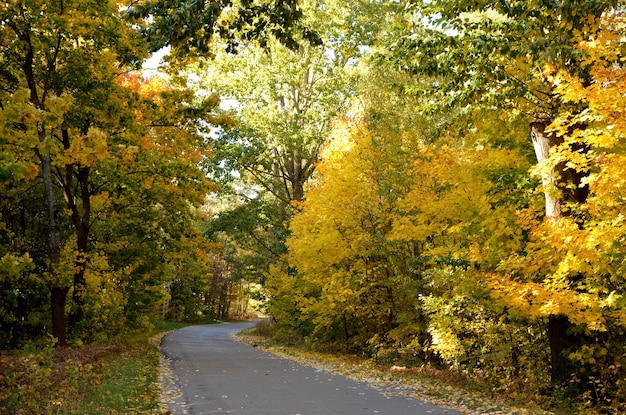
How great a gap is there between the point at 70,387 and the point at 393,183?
11.2 meters

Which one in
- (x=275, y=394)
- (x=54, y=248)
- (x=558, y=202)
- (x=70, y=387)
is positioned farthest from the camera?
(x=54, y=248)

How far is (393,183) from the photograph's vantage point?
17.1 metres

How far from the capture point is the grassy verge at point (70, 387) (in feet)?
22.5

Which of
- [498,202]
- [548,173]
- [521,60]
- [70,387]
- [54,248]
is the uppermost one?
[521,60]

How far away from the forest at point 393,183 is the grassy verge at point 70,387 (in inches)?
50.4

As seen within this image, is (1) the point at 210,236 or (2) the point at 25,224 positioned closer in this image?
(2) the point at 25,224

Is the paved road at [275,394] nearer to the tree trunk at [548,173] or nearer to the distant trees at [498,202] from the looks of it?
the distant trees at [498,202]

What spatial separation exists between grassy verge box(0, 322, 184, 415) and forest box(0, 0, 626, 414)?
128 cm

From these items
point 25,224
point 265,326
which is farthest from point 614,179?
point 265,326

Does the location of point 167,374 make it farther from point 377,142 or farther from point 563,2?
point 563,2

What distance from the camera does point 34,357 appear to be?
314 inches

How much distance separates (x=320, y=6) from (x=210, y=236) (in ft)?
41.4

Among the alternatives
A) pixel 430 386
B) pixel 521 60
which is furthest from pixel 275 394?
pixel 521 60

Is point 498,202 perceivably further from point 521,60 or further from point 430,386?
point 430,386
